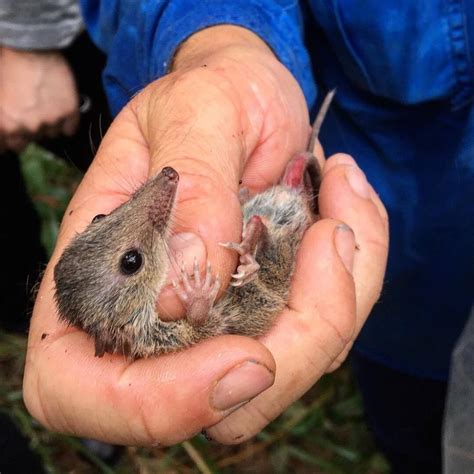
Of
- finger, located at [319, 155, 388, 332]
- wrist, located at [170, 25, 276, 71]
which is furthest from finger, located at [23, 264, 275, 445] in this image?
wrist, located at [170, 25, 276, 71]

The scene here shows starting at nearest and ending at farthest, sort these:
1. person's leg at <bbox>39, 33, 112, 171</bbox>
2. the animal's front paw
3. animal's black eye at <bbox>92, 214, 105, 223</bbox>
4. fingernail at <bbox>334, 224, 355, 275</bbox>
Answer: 1. the animal's front paw
2. fingernail at <bbox>334, 224, 355, 275</bbox>
3. animal's black eye at <bbox>92, 214, 105, 223</bbox>
4. person's leg at <bbox>39, 33, 112, 171</bbox>

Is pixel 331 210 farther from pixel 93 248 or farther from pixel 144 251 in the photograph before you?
pixel 93 248

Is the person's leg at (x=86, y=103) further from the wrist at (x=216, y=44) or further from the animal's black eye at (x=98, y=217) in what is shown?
the animal's black eye at (x=98, y=217)

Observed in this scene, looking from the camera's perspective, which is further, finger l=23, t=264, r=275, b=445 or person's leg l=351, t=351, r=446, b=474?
person's leg l=351, t=351, r=446, b=474

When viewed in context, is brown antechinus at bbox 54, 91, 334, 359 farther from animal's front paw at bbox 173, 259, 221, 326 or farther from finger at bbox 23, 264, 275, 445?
finger at bbox 23, 264, 275, 445

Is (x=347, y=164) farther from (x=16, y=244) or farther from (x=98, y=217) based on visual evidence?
(x=16, y=244)

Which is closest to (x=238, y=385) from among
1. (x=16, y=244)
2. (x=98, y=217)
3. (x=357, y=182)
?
(x=98, y=217)
